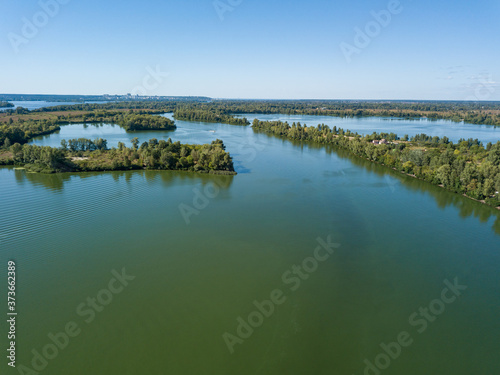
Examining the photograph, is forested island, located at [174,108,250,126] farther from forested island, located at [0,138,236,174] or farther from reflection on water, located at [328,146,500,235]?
reflection on water, located at [328,146,500,235]

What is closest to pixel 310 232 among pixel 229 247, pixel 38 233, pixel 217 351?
pixel 229 247

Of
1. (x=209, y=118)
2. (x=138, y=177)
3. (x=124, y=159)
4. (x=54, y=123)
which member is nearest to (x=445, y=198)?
(x=138, y=177)

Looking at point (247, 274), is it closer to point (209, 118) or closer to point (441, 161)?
point (441, 161)

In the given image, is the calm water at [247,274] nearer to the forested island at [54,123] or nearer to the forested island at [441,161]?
the forested island at [441,161]

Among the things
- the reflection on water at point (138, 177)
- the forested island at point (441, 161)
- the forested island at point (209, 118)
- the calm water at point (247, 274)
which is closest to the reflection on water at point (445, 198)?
the calm water at point (247, 274)

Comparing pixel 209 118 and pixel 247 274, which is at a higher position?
pixel 209 118

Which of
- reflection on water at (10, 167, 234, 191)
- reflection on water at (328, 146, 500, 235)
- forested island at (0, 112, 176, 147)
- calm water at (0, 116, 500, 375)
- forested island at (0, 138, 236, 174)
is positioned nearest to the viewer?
calm water at (0, 116, 500, 375)

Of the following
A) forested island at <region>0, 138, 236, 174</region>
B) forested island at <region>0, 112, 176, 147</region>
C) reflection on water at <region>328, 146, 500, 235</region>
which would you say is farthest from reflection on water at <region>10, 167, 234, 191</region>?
reflection on water at <region>328, 146, 500, 235</region>
